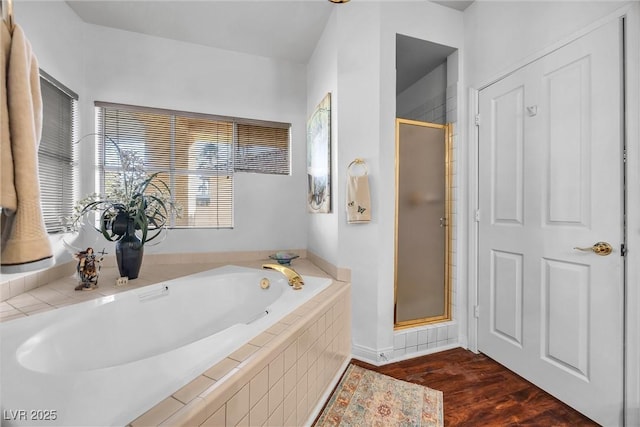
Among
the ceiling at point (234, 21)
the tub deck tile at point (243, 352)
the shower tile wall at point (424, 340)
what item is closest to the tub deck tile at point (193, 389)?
the tub deck tile at point (243, 352)

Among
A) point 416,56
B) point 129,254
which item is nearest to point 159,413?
point 129,254

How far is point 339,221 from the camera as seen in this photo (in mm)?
2070

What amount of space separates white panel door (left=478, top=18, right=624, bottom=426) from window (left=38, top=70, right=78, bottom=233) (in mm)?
3096

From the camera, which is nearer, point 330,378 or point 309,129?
point 330,378

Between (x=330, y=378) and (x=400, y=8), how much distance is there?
2509 mm

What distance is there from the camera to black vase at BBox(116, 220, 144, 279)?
6.44 ft

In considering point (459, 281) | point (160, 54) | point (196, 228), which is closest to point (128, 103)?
point (160, 54)

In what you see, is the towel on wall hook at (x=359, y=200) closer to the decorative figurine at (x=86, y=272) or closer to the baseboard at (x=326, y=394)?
the baseboard at (x=326, y=394)

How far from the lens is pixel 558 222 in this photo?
156 cm

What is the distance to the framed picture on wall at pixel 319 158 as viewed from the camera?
2.22 metres

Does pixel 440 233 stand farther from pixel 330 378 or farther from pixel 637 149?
pixel 330 378

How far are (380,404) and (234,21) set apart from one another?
293 centimetres

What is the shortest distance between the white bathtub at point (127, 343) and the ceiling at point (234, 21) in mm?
2049

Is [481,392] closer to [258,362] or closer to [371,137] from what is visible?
[258,362]
